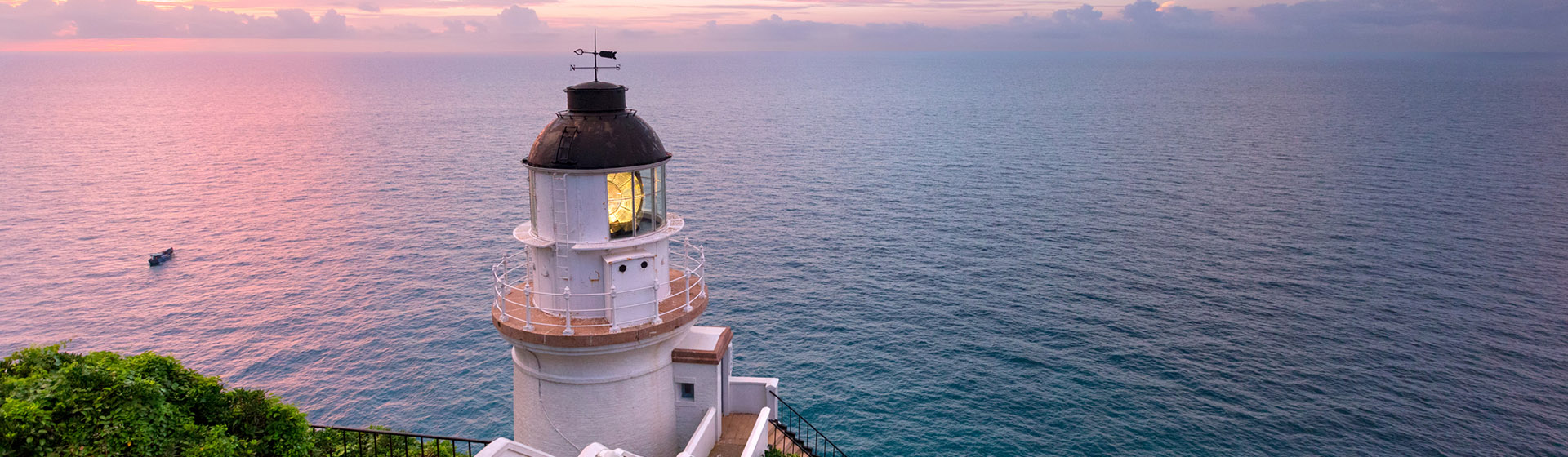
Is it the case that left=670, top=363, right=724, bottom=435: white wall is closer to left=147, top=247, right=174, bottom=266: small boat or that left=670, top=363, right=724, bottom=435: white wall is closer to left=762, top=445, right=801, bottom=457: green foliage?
left=762, top=445, right=801, bottom=457: green foliage

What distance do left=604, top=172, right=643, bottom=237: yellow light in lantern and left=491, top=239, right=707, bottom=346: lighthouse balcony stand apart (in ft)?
4.15

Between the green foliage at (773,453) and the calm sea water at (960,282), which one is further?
the calm sea water at (960,282)

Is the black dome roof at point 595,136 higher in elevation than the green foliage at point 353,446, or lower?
higher

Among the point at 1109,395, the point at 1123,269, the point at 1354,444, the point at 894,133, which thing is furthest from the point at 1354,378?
the point at 894,133

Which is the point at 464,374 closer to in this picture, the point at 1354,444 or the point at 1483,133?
the point at 1354,444

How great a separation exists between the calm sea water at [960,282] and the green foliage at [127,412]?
89.2ft

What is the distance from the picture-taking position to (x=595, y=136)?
56.0 feet

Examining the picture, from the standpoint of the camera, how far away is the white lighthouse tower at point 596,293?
17.2 m

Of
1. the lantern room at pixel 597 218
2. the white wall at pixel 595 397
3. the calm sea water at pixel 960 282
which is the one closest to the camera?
the lantern room at pixel 597 218

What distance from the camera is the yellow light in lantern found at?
17625mm

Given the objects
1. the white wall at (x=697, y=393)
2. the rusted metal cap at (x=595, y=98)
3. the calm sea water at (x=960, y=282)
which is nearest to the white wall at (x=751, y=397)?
the white wall at (x=697, y=393)

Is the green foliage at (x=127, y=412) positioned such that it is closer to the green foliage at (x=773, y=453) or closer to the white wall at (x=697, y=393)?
the white wall at (x=697, y=393)

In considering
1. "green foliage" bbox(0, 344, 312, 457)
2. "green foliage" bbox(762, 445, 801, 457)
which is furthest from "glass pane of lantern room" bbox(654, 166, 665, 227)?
"green foliage" bbox(0, 344, 312, 457)

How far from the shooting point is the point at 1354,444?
3738 centimetres
